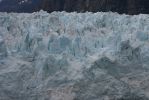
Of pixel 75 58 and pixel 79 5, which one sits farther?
pixel 79 5

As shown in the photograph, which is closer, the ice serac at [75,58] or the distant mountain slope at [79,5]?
the ice serac at [75,58]

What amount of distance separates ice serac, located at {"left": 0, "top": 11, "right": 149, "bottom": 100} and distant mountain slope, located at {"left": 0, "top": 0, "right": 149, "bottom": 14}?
4.52 metres

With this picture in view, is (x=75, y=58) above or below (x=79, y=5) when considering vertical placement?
below

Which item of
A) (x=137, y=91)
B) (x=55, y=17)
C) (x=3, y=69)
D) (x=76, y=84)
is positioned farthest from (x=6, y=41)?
(x=137, y=91)

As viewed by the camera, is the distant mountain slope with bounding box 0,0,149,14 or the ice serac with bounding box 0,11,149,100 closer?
the ice serac with bounding box 0,11,149,100

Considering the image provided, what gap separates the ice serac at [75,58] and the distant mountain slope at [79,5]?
4515 millimetres

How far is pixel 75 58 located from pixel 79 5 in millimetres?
7584

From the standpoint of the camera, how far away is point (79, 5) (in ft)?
52.0

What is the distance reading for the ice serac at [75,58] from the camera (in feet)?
25.4

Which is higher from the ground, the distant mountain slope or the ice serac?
the distant mountain slope

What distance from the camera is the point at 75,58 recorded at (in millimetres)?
8602

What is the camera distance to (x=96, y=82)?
7922mm

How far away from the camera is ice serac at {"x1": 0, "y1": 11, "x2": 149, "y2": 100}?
25.4 feet

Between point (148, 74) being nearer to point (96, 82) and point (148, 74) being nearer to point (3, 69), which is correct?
point (96, 82)
